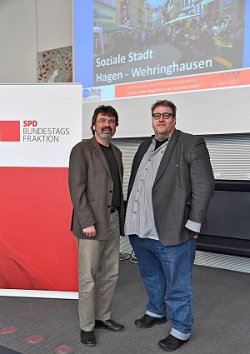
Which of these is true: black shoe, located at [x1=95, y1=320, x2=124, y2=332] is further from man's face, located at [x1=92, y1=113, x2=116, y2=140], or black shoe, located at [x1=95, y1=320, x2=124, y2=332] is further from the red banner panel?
the red banner panel

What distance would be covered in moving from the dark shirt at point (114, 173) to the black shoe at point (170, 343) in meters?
0.84

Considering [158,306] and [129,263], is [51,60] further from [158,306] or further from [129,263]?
[158,306]

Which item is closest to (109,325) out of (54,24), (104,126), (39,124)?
(104,126)

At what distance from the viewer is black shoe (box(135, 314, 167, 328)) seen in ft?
7.41

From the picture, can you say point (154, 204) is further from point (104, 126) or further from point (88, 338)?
point (88, 338)

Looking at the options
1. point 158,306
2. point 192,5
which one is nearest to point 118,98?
point 192,5

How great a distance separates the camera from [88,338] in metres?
2.04

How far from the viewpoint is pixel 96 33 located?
3.73 m

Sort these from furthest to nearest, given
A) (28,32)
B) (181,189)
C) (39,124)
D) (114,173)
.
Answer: (28,32)
(39,124)
(114,173)
(181,189)

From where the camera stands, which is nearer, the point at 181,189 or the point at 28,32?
the point at 181,189

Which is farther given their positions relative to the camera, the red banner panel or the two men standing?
the red banner panel

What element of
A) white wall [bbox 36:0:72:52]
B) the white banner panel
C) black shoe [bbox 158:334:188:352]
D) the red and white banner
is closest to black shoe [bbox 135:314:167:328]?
black shoe [bbox 158:334:188:352]

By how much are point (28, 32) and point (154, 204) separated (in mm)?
3642

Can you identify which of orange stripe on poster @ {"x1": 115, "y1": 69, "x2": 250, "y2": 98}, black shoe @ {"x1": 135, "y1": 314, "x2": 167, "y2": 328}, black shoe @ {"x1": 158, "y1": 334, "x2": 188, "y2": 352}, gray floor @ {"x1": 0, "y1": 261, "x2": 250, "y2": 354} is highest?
orange stripe on poster @ {"x1": 115, "y1": 69, "x2": 250, "y2": 98}
